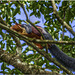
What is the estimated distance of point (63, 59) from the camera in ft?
9.89

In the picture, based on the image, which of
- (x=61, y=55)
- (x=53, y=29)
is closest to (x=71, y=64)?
(x=61, y=55)

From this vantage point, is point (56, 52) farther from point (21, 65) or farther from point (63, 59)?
point (21, 65)

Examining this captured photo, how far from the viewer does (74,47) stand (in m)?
3.83

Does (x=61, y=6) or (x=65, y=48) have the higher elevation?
(x=61, y=6)

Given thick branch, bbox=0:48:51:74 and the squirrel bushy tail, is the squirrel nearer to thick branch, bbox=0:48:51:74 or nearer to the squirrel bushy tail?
the squirrel bushy tail

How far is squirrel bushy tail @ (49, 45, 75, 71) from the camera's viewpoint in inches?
109

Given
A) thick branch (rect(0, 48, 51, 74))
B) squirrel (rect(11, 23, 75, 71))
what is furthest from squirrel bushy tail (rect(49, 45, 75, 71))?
thick branch (rect(0, 48, 51, 74))

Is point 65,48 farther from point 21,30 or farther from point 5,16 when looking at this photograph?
point 5,16

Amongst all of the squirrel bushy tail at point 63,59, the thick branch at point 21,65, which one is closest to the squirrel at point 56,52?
the squirrel bushy tail at point 63,59

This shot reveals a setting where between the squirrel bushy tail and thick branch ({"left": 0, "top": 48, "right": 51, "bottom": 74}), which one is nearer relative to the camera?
thick branch ({"left": 0, "top": 48, "right": 51, "bottom": 74})

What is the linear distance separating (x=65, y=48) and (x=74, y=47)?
285 millimetres

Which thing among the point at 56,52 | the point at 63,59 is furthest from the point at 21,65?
Result: the point at 56,52

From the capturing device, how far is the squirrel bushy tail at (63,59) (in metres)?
2.76

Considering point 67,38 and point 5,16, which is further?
point 67,38
